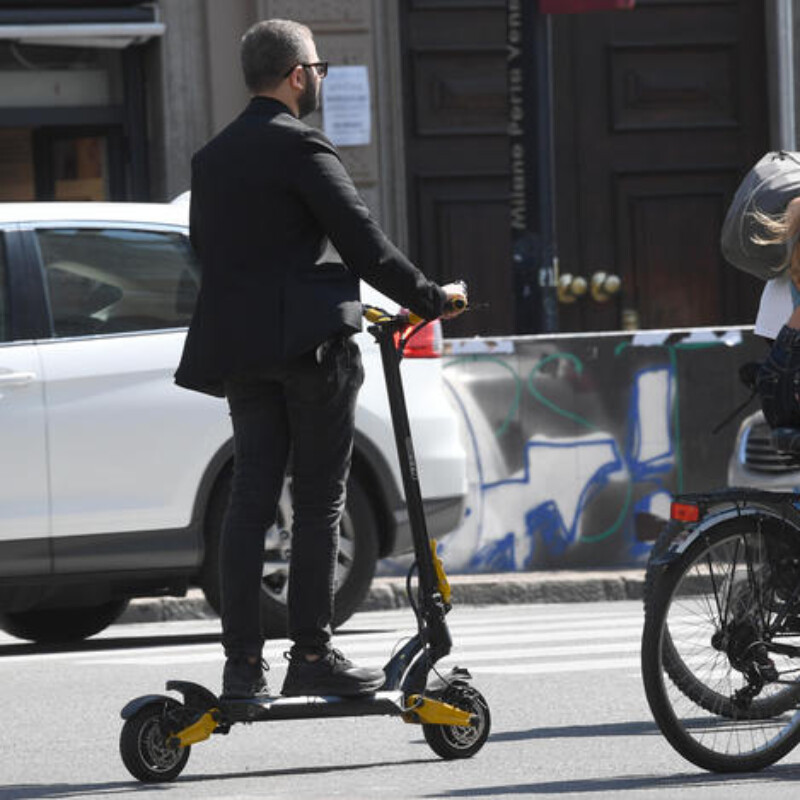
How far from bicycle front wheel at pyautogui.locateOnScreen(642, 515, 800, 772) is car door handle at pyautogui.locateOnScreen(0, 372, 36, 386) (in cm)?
357

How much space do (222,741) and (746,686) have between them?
1417 millimetres

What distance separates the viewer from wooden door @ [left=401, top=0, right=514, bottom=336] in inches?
578

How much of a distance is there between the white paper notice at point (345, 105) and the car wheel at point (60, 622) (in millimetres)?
5077

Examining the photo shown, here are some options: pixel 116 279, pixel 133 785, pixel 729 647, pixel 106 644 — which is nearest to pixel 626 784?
pixel 729 647

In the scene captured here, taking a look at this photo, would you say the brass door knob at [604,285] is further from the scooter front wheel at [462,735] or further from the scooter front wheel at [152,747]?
the scooter front wheel at [152,747]

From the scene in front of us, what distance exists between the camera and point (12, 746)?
652 cm

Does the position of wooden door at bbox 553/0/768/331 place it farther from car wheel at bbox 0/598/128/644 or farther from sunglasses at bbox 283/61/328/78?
sunglasses at bbox 283/61/328/78

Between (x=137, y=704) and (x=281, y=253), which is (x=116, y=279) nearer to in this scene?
(x=281, y=253)

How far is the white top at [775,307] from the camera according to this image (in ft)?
21.1

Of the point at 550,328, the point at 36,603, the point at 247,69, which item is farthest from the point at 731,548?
the point at 550,328

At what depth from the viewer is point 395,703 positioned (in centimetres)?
575

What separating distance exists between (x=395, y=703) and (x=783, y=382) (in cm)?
115

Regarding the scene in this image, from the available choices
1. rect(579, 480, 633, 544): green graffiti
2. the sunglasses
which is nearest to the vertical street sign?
rect(579, 480, 633, 544): green graffiti

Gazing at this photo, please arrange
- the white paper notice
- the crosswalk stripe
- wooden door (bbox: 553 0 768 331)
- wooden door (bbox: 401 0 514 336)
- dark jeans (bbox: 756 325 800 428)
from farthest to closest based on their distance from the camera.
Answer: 1. wooden door (bbox: 553 0 768 331)
2. wooden door (bbox: 401 0 514 336)
3. the white paper notice
4. the crosswalk stripe
5. dark jeans (bbox: 756 325 800 428)
